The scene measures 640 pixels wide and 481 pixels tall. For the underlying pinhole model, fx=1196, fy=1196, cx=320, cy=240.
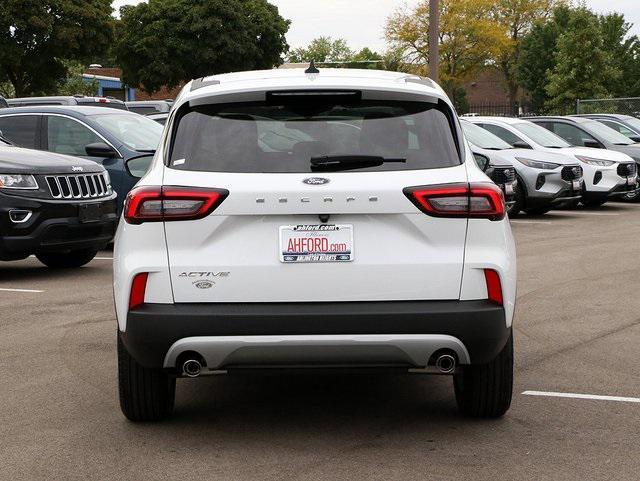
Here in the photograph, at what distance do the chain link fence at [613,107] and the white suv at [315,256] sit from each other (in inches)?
1285

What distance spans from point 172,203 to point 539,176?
1449 centimetres

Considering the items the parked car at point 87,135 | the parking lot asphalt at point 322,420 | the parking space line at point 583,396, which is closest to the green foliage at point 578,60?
the parked car at point 87,135

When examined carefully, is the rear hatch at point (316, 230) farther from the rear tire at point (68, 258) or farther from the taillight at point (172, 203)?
the rear tire at point (68, 258)

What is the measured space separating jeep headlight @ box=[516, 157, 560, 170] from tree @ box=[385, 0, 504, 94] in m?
58.1

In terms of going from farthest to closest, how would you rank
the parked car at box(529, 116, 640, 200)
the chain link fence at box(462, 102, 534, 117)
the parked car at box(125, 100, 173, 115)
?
the chain link fence at box(462, 102, 534, 117), the parked car at box(125, 100, 173, 115), the parked car at box(529, 116, 640, 200)

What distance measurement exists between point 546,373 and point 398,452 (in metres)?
2.01

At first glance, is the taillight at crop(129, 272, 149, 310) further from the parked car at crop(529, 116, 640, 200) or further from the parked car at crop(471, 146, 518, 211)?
the parked car at crop(529, 116, 640, 200)

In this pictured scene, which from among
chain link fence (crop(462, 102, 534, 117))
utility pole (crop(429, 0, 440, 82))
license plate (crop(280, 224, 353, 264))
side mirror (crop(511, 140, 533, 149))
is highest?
utility pole (crop(429, 0, 440, 82))

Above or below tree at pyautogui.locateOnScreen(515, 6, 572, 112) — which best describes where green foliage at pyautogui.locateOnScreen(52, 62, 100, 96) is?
below

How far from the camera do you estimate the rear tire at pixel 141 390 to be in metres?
5.67

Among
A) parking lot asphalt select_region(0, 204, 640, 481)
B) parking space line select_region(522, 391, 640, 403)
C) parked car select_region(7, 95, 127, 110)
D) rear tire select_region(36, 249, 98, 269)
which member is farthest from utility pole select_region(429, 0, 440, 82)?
parking space line select_region(522, 391, 640, 403)

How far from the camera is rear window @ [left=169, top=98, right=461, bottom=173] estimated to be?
5320 mm

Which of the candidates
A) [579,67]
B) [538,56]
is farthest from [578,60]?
[538,56]

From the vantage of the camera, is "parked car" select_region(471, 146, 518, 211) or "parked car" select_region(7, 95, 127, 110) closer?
"parked car" select_region(471, 146, 518, 211)
